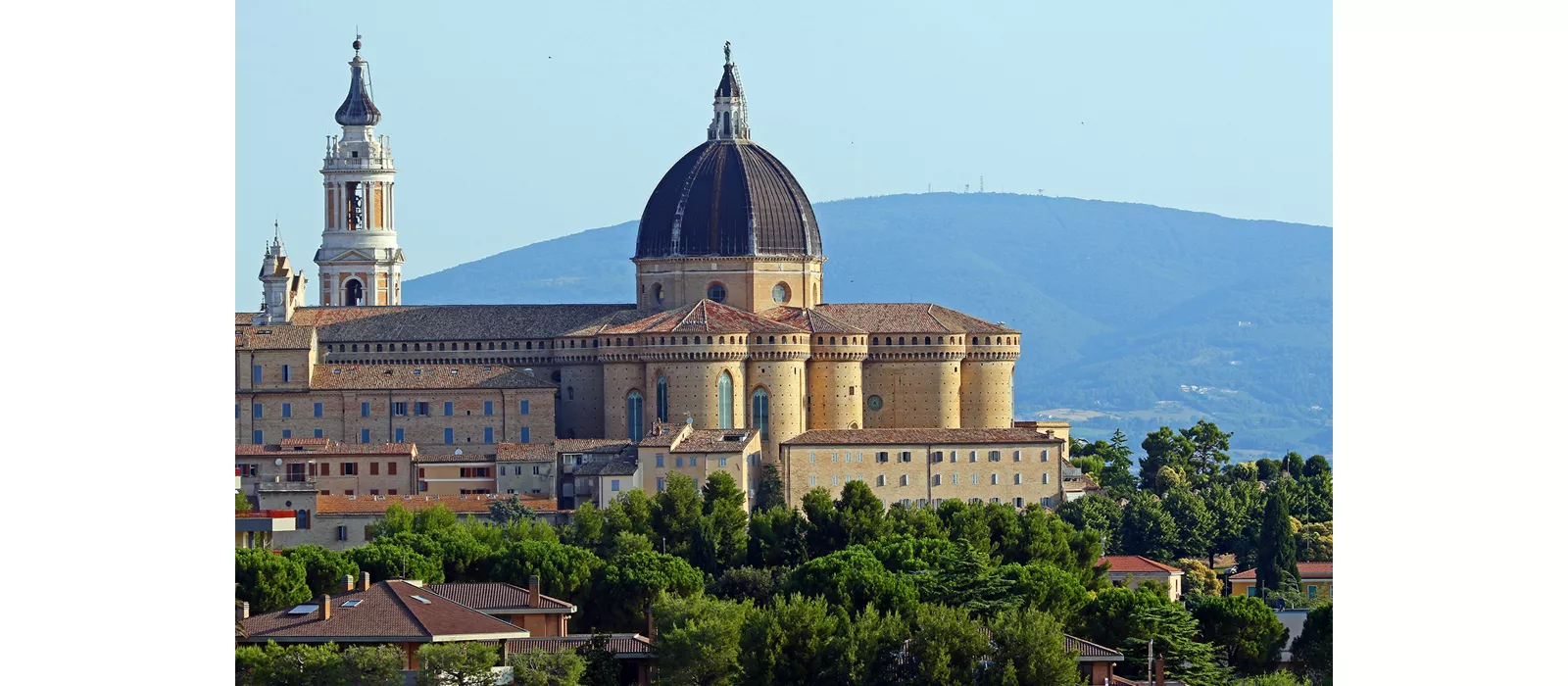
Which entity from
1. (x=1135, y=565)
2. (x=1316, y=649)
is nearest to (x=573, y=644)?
(x=1316, y=649)

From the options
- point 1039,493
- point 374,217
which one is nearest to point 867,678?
point 1039,493

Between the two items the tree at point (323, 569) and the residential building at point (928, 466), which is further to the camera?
the residential building at point (928, 466)

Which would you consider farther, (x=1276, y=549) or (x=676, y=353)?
(x=676, y=353)

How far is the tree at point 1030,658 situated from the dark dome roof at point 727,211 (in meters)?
39.6

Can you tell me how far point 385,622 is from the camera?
163ft

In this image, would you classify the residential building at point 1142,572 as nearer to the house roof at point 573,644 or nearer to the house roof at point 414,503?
the house roof at point 414,503

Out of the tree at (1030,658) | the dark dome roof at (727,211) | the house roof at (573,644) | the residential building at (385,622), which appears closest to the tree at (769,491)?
the dark dome roof at (727,211)

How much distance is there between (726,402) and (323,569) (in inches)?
911

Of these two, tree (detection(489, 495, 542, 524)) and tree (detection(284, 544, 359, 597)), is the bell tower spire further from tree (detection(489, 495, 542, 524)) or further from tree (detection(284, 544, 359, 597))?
tree (detection(284, 544, 359, 597))

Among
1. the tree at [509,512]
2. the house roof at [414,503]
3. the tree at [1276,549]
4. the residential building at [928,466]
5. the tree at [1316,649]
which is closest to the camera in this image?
the tree at [1316,649]

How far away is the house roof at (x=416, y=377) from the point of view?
8362 centimetres

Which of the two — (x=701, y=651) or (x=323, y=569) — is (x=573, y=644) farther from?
(x=323, y=569)

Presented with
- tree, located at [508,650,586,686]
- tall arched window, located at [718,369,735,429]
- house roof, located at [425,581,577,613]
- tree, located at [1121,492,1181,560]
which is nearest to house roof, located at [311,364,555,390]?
tall arched window, located at [718,369,735,429]
